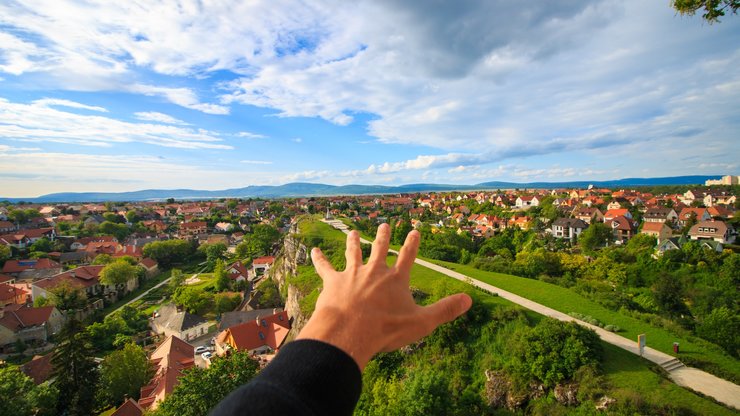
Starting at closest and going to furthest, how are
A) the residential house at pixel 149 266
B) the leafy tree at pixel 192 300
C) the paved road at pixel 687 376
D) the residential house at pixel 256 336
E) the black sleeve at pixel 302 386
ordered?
the black sleeve at pixel 302 386 < the paved road at pixel 687 376 < the residential house at pixel 256 336 < the leafy tree at pixel 192 300 < the residential house at pixel 149 266

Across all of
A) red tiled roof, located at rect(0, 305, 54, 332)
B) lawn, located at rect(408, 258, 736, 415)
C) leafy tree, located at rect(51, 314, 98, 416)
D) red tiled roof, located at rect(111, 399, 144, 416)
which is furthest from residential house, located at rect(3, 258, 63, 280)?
lawn, located at rect(408, 258, 736, 415)

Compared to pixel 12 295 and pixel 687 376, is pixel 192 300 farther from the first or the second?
pixel 687 376

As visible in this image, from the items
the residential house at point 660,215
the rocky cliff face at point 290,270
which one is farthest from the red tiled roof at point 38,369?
the residential house at point 660,215

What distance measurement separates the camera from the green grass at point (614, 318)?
1152 centimetres

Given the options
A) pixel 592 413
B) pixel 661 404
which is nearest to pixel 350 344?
pixel 592 413

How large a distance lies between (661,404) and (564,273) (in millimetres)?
18468

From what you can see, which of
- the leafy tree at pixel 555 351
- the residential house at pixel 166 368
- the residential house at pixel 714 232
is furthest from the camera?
the residential house at pixel 714 232

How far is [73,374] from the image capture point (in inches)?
677

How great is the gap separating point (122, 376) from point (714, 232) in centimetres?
5123

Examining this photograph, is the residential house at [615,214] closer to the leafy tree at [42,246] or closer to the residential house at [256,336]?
the residential house at [256,336]

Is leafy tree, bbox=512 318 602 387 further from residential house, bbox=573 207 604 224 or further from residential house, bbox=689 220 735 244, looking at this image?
residential house, bbox=573 207 604 224

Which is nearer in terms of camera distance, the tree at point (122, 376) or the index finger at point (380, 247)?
the index finger at point (380, 247)

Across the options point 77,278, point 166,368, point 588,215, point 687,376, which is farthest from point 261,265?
point 588,215

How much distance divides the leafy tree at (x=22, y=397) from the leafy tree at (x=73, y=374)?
130 centimetres
